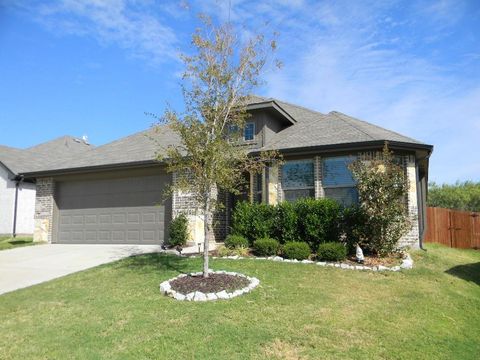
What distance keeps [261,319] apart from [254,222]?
5997 mm

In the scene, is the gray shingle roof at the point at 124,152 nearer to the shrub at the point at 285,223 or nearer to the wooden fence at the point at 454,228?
the shrub at the point at 285,223

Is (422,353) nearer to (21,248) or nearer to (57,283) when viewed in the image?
(57,283)

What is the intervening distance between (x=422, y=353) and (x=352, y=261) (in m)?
5.07

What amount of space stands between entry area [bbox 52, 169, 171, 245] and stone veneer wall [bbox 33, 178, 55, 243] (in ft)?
0.72

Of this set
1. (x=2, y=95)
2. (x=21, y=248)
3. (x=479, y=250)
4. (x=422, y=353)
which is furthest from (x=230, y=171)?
(x=479, y=250)

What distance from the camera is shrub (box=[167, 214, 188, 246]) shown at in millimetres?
12969

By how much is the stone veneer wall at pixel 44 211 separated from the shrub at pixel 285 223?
10.4 meters

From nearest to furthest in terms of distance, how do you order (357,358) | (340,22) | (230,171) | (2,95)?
(357,358)
(230,171)
(340,22)
(2,95)

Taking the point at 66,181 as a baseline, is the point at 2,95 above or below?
above

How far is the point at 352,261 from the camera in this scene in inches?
391

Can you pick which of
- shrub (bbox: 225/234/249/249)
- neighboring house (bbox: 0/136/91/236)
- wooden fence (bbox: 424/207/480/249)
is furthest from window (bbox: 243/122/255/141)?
neighboring house (bbox: 0/136/91/236)

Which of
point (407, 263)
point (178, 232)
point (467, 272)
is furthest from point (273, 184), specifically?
point (467, 272)

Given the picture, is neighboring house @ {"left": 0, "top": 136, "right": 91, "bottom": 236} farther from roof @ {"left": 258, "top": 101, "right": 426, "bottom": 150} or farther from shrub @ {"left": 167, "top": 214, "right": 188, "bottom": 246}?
roof @ {"left": 258, "top": 101, "right": 426, "bottom": 150}

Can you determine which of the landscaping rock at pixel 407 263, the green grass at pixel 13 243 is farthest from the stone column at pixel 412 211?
the green grass at pixel 13 243
